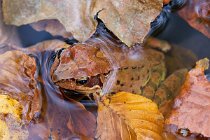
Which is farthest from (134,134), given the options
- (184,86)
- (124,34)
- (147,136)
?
(124,34)

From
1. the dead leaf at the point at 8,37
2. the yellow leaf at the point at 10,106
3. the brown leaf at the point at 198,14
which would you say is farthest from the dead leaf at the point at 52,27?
the brown leaf at the point at 198,14

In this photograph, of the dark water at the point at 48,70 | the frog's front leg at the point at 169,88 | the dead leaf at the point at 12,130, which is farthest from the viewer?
the frog's front leg at the point at 169,88

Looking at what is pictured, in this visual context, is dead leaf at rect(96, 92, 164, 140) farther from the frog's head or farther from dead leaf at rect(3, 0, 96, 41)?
dead leaf at rect(3, 0, 96, 41)

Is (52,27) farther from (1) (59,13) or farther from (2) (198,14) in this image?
(2) (198,14)

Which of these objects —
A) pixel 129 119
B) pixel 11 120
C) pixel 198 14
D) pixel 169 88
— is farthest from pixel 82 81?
pixel 198 14

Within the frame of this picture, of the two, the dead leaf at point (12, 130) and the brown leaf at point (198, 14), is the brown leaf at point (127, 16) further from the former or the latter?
the dead leaf at point (12, 130)

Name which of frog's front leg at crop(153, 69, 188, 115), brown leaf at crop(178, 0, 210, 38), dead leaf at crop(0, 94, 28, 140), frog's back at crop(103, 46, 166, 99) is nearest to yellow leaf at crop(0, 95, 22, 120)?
dead leaf at crop(0, 94, 28, 140)

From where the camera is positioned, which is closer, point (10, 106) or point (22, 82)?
point (10, 106)
